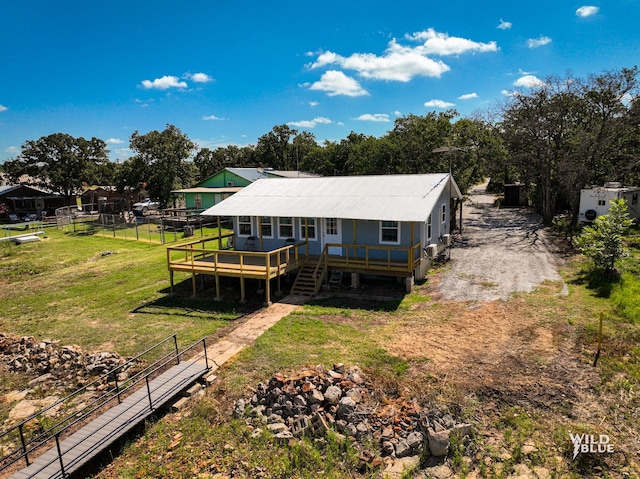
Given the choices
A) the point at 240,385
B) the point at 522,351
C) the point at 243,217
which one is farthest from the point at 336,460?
the point at 243,217

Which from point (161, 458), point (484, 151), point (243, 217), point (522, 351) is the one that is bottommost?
point (161, 458)

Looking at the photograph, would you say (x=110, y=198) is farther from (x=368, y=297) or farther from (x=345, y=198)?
(x=368, y=297)

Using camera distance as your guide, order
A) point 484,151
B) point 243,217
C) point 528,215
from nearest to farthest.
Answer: point 243,217
point 484,151
point 528,215

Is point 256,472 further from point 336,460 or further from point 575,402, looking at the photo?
point 575,402

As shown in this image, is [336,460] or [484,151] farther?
[484,151]

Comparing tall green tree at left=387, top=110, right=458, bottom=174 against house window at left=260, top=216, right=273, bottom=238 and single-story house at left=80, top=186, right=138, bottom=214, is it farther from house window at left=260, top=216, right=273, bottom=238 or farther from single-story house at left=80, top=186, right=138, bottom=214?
single-story house at left=80, top=186, right=138, bottom=214

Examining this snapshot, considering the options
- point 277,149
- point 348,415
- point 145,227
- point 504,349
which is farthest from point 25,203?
point 504,349
